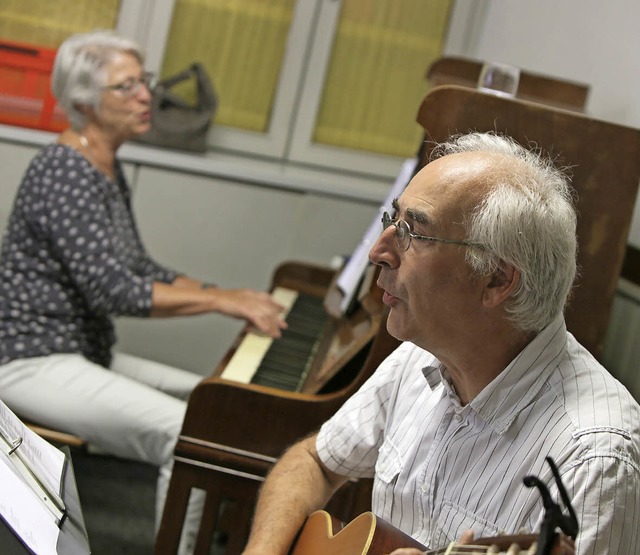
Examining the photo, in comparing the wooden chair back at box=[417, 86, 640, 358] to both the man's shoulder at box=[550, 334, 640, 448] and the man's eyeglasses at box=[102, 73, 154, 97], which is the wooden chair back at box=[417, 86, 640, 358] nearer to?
the man's shoulder at box=[550, 334, 640, 448]

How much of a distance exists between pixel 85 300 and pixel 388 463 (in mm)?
1263

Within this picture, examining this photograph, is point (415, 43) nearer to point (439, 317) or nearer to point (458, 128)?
point (458, 128)

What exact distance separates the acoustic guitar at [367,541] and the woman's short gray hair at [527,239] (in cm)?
33

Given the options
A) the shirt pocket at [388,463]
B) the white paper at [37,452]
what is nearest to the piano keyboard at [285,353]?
the shirt pocket at [388,463]

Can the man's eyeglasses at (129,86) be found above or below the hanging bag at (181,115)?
above

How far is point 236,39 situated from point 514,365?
2.73m

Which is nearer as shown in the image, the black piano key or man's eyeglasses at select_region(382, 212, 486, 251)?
man's eyeglasses at select_region(382, 212, 486, 251)

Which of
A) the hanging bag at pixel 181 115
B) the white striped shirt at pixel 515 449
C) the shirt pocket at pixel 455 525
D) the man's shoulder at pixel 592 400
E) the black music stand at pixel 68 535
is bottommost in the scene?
the black music stand at pixel 68 535

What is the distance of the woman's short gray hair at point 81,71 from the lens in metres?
2.77

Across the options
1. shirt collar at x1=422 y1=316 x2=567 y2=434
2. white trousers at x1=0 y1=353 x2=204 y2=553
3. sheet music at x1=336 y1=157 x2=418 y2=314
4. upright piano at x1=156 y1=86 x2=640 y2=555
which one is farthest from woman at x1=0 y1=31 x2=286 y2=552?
shirt collar at x1=422 y1=316 x2=567 y2=434

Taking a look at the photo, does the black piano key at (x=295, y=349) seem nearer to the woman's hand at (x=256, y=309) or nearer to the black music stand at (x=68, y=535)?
the woman's hand at (x=256, y=309)

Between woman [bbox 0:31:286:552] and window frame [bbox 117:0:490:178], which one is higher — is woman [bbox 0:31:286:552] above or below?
below

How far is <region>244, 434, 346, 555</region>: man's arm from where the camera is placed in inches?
61.4

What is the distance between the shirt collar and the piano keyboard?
895 mm
